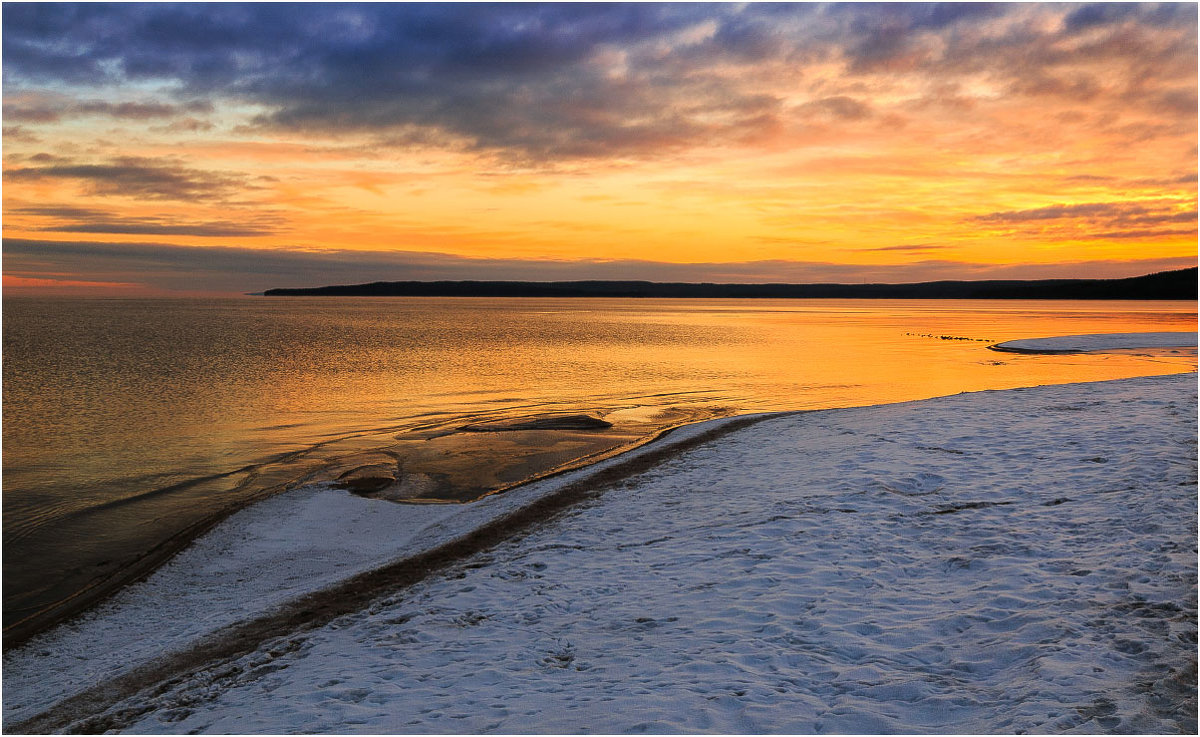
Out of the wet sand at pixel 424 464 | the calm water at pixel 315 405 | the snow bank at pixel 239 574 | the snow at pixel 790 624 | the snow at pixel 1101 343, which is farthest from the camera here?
the snow at pixel 1101 343

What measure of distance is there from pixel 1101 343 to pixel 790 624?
207ft

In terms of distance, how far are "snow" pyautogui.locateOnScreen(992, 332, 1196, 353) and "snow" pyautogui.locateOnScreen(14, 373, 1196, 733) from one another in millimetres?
47341

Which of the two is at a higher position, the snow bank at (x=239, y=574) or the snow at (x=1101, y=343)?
the snow at (x=1101, y=343)

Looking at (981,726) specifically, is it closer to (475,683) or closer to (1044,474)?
(475,683)

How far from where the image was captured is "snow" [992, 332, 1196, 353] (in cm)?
5491

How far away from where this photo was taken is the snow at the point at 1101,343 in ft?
180

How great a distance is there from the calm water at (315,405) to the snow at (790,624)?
18.0 ft

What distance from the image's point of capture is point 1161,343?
188 feet

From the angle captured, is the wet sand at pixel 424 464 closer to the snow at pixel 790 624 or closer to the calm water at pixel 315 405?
the calm water at pixel 315 405

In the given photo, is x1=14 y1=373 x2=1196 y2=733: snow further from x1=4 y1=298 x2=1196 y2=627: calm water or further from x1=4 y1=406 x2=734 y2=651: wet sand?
x1=4 y1=298 x2=1196 y2=627: calm water

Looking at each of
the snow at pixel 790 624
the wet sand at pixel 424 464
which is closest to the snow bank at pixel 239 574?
the snow at pixel 790 624

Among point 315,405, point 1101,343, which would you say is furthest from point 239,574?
point 1101,343

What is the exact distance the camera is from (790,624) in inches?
322

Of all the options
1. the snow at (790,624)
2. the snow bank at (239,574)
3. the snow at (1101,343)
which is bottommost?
the snow bank at (239,574)
